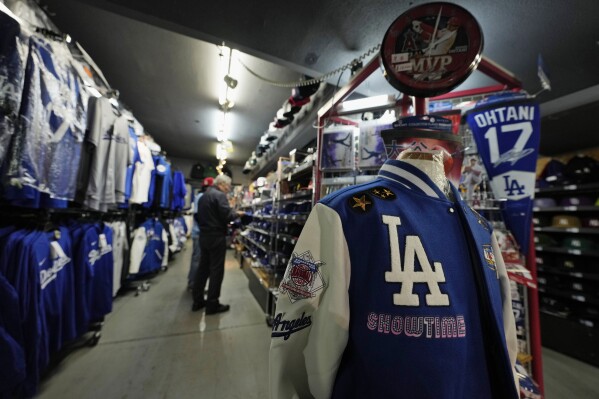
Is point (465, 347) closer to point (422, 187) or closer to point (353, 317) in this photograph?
point (353, 317)

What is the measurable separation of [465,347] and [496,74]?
1.53m

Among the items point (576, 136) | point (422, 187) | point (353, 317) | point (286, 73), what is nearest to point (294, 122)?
point (286, 73)

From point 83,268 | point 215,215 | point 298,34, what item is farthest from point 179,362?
point 298,34

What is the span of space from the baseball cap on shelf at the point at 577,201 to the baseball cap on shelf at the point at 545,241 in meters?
0.49

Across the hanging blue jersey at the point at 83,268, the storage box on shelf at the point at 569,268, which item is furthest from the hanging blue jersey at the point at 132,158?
the storage box on shelf at the point at 569,268

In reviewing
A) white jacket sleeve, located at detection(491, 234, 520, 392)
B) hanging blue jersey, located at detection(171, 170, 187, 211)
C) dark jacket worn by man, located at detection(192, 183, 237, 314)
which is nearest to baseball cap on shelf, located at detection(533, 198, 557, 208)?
white jacket sleeve, located at detection(491, 234, 520, 392)

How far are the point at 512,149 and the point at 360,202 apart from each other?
46.4 inches

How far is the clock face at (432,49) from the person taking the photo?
3.03 ft

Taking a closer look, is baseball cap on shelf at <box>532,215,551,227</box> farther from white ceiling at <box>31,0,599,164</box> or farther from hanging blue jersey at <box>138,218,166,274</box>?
hanging blue jersey at <box>138,218,166,274</box>

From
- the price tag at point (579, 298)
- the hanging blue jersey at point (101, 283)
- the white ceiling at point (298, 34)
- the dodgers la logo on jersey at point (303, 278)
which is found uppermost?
the white ceiling at point (298, 34)

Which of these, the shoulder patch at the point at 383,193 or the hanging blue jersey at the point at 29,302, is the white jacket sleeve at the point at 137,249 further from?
the shoulder patch at the point at 383,193

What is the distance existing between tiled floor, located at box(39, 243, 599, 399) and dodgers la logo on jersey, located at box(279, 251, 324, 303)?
151 centimetres

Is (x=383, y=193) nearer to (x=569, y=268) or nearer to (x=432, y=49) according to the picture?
(x=432, y=49)

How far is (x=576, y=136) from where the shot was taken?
306 centimetres
